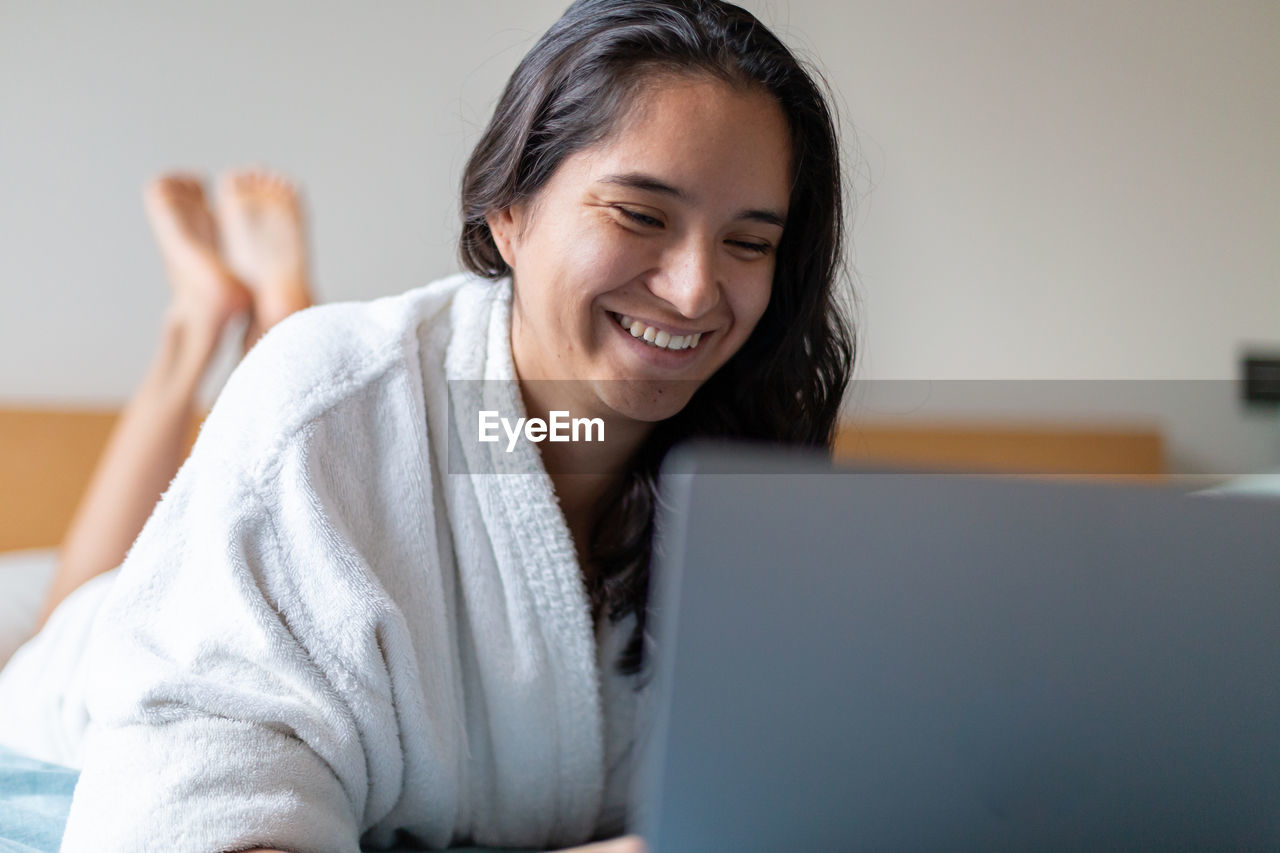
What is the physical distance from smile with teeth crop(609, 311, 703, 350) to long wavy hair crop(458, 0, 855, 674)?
14cm

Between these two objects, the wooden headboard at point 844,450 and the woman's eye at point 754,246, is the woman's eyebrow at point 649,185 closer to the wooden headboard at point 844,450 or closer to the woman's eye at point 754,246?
the woman's eye at point 754,246

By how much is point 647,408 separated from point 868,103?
3.64 ft

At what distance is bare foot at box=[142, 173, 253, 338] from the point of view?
163cm

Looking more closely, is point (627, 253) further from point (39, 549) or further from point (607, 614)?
point (39, 549)

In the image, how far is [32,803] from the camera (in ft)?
3.19

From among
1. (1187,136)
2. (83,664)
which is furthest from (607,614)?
(1187,136)

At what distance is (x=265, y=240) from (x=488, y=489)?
0.99 m

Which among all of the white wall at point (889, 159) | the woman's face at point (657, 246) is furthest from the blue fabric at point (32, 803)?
the white wall at point (889, 159)

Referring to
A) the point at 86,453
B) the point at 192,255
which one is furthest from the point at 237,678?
the point at 86,453

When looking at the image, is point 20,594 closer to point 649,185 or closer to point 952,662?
point 649,185

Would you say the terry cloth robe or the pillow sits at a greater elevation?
the terry cloth robe

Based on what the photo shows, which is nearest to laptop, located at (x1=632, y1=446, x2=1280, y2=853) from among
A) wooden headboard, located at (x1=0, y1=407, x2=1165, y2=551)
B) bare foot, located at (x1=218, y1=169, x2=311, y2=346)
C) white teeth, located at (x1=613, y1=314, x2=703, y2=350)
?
white teeth, located at (x1=613, y1=314, x2=703, y2=350)

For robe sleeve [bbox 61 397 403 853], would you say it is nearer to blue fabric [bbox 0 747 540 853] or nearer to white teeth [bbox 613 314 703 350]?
blue fabric [bbox 0 747 540 853]

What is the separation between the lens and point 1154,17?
1806 mm
